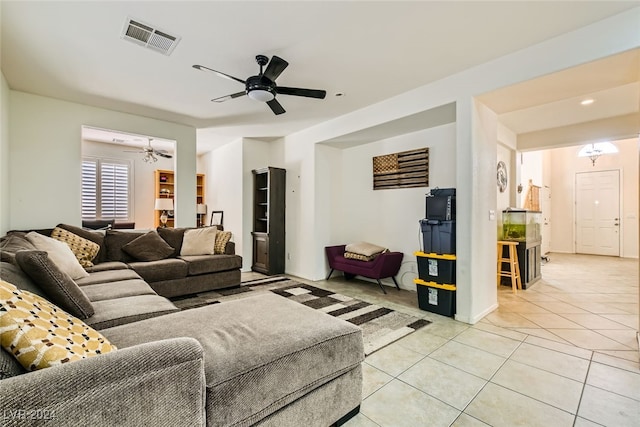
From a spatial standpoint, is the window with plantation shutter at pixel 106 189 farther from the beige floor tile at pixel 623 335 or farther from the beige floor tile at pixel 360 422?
the beige floor tile at pixel 623 335

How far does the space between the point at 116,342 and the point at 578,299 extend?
512cm

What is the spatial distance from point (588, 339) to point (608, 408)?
121cm

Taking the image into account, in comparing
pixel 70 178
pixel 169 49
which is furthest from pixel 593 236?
pixel 70 178

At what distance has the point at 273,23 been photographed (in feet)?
7.34

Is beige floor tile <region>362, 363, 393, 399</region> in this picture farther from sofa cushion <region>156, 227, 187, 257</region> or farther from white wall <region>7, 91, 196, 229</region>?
white wall <region>7, 91, 196, 229</region>

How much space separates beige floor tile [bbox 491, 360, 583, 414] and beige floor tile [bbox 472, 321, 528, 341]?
57cm

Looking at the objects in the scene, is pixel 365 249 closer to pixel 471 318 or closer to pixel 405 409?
pixel 471 318

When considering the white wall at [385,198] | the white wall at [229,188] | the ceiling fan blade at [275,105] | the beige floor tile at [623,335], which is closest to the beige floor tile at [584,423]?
the beige floor tile at [623,335]

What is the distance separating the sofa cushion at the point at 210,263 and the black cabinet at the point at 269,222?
966 millimetres

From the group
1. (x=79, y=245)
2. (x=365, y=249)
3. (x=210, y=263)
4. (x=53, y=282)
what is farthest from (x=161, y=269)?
(x=365, y=249)

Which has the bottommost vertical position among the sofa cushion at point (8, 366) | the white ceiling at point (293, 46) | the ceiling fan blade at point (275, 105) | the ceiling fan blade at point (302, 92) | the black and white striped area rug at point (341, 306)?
the black and white striped area rug at point (341, 306)

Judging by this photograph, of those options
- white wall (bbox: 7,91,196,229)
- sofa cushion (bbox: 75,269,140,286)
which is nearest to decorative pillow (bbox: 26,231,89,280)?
sofa cushion (bbox: 75,269,140,286)

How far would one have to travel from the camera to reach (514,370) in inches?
82.3

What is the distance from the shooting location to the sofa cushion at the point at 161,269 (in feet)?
11.3
